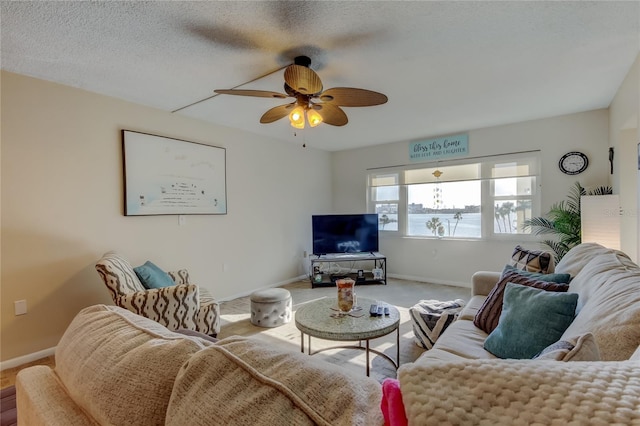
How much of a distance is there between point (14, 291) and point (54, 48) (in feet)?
6.39

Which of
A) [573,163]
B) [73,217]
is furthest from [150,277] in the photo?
[573,163]

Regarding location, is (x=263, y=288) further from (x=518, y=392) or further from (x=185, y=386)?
(x=518, y=392)

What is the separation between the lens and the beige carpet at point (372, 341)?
2.49 m

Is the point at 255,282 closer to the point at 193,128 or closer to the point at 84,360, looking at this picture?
the point at 193,128

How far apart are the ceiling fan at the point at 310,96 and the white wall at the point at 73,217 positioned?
169 cm

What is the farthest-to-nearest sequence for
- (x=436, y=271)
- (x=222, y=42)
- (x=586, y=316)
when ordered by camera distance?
(x=436, y=271) → (x=222, y=42) → (x=586, y=316)

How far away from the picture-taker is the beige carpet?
8.18ft

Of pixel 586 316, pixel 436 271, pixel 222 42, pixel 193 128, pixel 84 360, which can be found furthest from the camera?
pixel 436 271

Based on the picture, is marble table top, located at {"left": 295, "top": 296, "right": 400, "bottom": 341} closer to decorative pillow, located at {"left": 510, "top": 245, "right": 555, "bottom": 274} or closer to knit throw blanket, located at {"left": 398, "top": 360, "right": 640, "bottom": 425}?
decorative pillow, located at {"left": 510, "top": 245, "right": 555, "bottom": 274}

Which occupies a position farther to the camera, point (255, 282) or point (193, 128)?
point (255, 282)

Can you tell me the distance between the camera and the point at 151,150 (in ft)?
11.1

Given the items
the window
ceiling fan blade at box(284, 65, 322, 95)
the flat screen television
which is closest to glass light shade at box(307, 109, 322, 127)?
ceiling fan blade at box(284, 65, 322, 95)

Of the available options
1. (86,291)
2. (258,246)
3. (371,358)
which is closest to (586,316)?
(371,358)

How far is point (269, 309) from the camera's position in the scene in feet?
10.5
